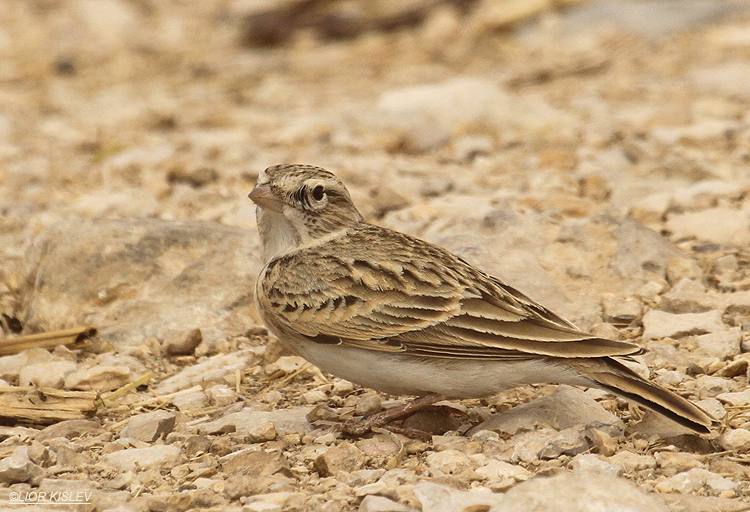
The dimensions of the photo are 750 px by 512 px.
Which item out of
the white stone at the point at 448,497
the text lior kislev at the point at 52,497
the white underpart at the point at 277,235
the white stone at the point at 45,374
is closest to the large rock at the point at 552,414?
the white stone at the point at 448,497

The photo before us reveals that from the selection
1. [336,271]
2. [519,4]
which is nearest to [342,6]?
[519,4]

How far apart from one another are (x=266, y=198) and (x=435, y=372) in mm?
1294

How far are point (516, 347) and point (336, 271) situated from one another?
1.00m

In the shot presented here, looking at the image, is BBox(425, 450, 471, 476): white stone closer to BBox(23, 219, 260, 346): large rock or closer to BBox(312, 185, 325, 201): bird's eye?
BBox(312, 185, 325, 201): bird's eye

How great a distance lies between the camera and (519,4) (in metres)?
14.0

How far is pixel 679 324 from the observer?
5.61m

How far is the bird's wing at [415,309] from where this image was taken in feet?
14.5

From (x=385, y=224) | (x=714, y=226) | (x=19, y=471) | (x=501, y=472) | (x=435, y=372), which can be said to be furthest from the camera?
(x=385, y=224)

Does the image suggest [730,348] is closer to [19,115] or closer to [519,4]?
[19,115]

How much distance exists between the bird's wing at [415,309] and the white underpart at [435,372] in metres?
0.06

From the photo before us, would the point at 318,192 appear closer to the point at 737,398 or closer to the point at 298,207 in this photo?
the point at 298,207

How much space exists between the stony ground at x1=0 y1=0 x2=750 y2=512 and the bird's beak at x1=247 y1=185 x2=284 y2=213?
976 millimetres

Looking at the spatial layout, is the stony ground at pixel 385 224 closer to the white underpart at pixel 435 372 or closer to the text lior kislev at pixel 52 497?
the text lior kislev at pixel 52 497

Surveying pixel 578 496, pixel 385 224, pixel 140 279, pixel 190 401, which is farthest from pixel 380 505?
pixel 385 224
